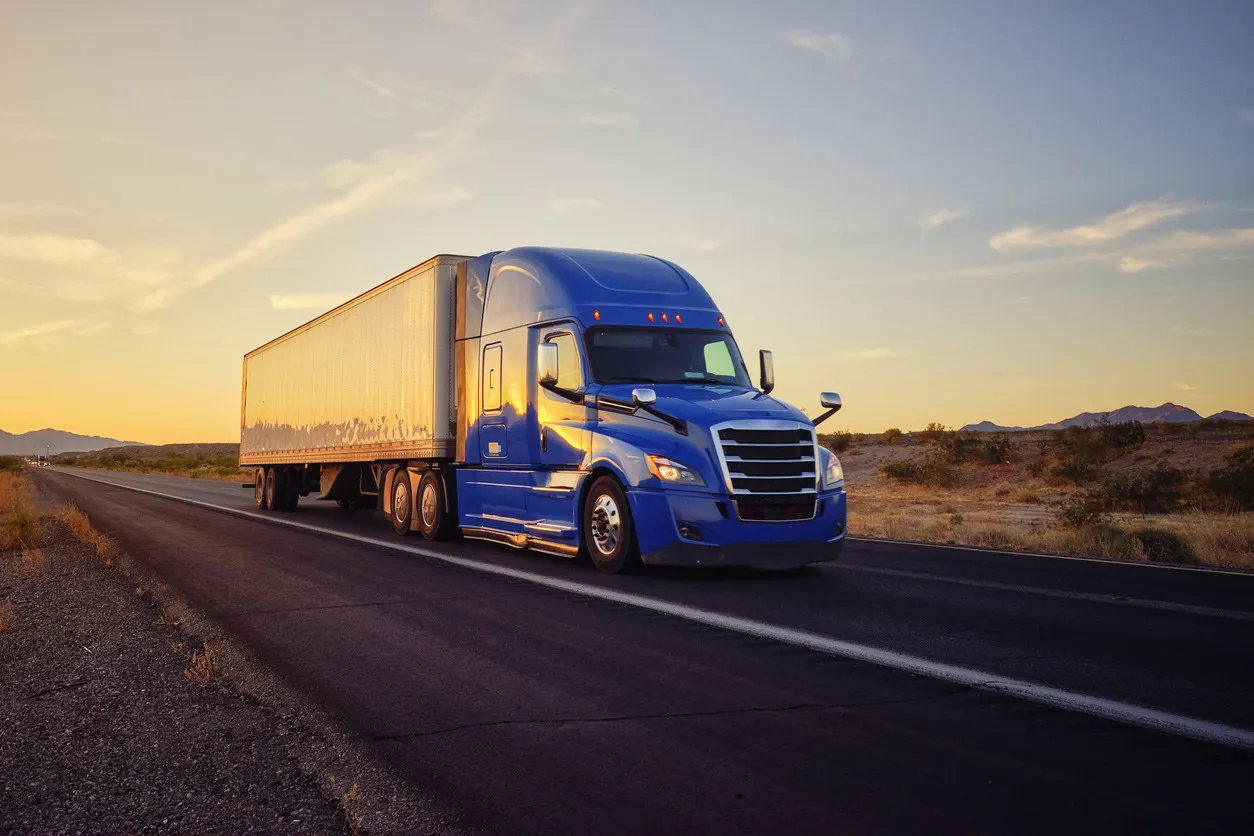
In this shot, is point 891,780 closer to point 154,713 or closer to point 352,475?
point 154,713

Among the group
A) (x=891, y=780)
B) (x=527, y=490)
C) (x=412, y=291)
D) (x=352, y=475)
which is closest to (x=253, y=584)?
(x=527, y=490)

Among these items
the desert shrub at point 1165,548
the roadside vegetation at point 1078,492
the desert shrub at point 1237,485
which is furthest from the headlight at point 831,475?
the desert shrub at point 1237,485

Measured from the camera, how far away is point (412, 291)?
15797 millimetres

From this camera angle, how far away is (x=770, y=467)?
10125 mm

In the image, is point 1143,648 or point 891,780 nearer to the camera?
point 891,780

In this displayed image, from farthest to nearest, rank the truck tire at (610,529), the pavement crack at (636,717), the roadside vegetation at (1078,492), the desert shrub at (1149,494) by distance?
the desert shrub at (1149,494), the roadside vegetation at (1078,492), the truck tire at (610,529), the pavement crack at (636,717)

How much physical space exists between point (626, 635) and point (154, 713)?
3.10 meters

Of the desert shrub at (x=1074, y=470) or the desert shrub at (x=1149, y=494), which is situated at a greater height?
the desert shrub at (x=1074, y=470)

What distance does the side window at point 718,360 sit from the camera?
11856 millimetres

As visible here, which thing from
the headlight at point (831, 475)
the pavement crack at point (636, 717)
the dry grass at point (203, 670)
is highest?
the headlight at point (831, 475)

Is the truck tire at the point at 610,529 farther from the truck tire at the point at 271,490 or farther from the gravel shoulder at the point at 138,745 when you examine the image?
the truck tire at the point at 271,490

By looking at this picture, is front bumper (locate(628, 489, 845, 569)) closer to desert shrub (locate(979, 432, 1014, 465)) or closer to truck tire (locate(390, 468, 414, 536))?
truck tire (locate(390, 468, 414, 536))

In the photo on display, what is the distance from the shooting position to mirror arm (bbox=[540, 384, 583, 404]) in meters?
11.2

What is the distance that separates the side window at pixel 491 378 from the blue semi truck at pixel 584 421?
0.04m
